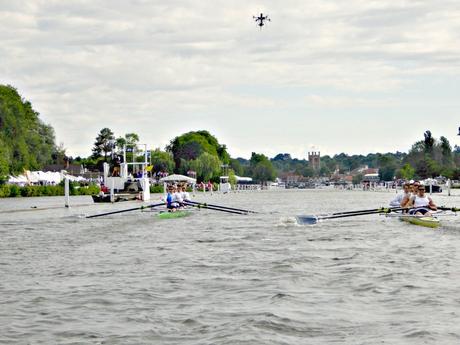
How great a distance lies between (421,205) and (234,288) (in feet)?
55.5

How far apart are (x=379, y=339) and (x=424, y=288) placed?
4.47m

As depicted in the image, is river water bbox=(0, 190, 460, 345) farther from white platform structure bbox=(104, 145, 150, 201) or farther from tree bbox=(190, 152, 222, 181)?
tree bbox=(190, 152, 222, 181)

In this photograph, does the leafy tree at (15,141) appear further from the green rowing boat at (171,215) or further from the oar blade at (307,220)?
the oar blade at (307,220)

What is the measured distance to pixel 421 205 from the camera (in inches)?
1235

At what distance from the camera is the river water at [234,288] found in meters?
12.2

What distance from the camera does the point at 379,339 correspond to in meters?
11.6

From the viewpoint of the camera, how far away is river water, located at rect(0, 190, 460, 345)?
1222cm

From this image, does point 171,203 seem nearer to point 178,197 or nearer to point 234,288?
point 178,197

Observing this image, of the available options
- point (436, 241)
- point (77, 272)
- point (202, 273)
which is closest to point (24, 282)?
point (77, 272)

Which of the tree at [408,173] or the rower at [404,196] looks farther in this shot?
the tree at [408,173]

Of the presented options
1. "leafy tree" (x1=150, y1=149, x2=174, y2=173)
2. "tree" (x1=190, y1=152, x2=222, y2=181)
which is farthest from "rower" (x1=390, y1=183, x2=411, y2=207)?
"leafy tree" (x1=150, y1=149, x2=174, y2=173)

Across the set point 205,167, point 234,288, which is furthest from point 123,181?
point 205,167

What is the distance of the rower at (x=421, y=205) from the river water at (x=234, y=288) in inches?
→ 73.8

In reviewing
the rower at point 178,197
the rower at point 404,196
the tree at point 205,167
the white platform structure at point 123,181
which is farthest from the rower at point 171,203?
the tree at point 205,167
